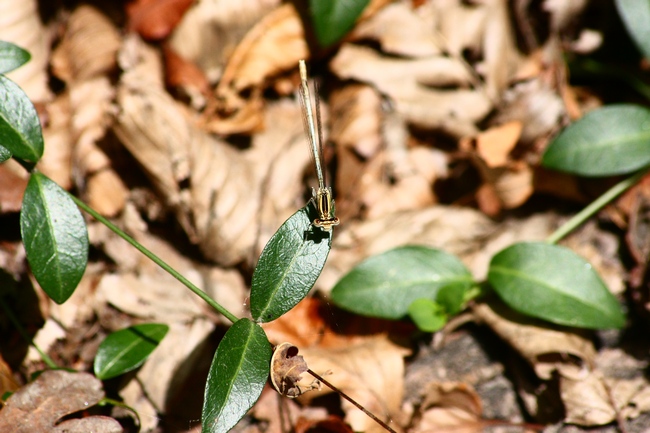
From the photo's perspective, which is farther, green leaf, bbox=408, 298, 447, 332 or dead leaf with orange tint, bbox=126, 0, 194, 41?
dead leaf with orange tint, bbox=126, 0, 194, 41

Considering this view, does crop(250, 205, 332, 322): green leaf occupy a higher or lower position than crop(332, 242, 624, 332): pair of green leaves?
higher

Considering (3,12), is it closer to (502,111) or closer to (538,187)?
(502,111)

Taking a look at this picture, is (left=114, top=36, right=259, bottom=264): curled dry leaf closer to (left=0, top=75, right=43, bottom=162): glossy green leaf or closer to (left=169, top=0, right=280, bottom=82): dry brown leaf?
(left=169, top=0, right=280, bottom=82): dry brown leaf

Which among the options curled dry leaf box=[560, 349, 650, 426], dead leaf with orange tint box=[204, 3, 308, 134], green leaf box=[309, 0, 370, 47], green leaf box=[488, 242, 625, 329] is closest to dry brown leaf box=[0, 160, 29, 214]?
dead leaf with orange tint box=[204, 3, 308, 134]

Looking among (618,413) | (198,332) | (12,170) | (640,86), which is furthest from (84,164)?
(640,86)

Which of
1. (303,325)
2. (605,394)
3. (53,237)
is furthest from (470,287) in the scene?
(53,237)

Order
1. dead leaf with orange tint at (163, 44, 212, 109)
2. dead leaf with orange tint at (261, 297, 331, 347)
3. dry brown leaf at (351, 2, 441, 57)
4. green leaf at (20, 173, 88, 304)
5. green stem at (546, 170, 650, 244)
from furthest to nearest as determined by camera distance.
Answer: dry brown leaf at (351, 2, 441, 57), dead leaf with orange tint at (163, 44, 212, 109), green stem at (546, 170, 650, 244), dead leaf with orange tint at (261, 297, 331, 347), green leaf at (20, 173, 88, 304)

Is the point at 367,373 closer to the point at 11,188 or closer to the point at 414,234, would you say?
the point at 414,234
